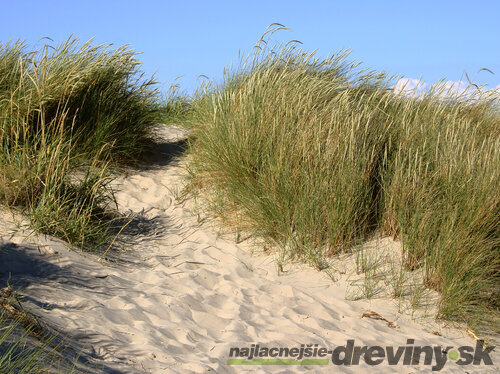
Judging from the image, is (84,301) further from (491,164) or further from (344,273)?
(491,164)

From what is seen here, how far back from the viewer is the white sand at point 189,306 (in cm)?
290

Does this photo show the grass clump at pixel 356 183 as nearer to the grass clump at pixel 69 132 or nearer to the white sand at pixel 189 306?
the white sand at pixel 189 306

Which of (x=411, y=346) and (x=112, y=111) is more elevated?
(x=112, y=111)

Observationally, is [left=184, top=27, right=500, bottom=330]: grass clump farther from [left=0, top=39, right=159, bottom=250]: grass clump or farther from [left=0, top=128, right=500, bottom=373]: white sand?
[left=0, top=39, right=159, bottom=250]: grass clump

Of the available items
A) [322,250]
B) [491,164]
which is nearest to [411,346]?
[322,250]

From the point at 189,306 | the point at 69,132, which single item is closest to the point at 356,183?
the point at 189,306

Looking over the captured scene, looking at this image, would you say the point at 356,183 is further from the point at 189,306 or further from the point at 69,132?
the point at 69,132

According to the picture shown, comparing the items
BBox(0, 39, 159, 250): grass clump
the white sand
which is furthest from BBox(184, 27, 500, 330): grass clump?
BBox(0, 39, 159, 250): grass clump

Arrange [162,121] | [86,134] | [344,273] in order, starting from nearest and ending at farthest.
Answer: [344,273], [86,134], [162,121]

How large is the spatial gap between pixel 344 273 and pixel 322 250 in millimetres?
320

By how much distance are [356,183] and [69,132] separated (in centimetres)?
322

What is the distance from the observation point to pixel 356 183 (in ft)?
14.8

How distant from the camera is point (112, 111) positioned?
21.3 ft

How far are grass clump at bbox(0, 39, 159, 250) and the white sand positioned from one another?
0.32 meters
